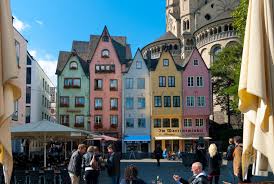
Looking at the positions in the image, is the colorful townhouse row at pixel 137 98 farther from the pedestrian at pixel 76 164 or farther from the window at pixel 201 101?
the pedestrian at pixel 76 164

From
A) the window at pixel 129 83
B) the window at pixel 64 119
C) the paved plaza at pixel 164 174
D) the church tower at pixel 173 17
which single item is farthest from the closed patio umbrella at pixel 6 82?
the church tower at pixel 173 17

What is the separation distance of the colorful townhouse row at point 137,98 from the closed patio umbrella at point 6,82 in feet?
160

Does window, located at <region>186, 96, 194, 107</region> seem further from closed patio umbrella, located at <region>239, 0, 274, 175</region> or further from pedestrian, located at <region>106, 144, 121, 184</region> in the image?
closed patio umbrella, located at <region>239, 0, 274, 175</region>

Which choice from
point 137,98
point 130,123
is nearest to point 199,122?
point 137,98

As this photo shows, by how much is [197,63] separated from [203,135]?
29.9ft

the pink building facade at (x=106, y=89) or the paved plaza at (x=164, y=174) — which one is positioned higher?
the pink building facade at (x=106, y=89)

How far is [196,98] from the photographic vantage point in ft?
183

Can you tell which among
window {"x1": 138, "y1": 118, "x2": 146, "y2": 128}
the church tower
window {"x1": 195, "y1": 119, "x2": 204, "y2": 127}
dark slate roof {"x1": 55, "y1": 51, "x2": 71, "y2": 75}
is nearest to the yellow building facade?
window {"x1": 138, "y1": 118, "x2": 146, "y2": 128}

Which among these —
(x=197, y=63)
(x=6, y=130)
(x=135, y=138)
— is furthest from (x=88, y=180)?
(x=197, y=63)

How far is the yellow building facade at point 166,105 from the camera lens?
54.8 meters

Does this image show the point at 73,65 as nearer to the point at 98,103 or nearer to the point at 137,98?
the point at 98,103

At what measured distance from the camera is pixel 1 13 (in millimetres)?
5762

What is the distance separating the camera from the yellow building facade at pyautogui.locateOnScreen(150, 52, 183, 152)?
54750 millimetres

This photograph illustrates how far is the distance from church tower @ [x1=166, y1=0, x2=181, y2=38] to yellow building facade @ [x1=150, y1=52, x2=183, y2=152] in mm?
35272
